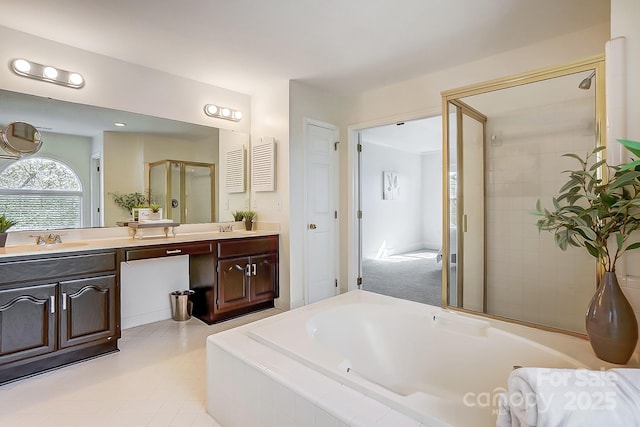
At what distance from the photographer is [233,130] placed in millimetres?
3637

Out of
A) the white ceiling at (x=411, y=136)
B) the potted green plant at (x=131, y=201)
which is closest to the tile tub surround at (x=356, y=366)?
the potted green plant at (x=131, y=201)

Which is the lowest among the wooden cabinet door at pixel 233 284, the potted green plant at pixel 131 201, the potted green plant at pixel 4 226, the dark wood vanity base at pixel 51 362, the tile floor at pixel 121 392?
the tile floor at pixel 121 392

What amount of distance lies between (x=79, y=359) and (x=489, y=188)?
3482 mm

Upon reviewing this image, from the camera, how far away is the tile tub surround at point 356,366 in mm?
1062

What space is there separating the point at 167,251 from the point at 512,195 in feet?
9.68

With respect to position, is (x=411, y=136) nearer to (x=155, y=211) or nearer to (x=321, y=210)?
(x=321, y=210)

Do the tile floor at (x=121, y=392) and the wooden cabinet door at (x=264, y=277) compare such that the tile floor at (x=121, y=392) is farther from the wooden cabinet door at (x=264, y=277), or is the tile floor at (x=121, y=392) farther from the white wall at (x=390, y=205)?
the white wall at (x=390, y=205)

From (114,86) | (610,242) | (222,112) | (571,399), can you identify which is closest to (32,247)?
(114,86)

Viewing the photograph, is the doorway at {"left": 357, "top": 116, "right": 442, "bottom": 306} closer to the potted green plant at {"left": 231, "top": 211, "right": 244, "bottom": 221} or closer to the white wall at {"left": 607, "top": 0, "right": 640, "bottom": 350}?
the potted green plant at {"left": 231, "top": 211, "right": 244, "bottom": 221}

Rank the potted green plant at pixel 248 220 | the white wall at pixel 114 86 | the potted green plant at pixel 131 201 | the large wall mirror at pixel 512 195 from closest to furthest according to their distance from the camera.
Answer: the large wall mirror at pixel 512 195
the white wall at pixel 114 86
the potted green plant at pixel 131 201
the potted green plant at pixel 248 220

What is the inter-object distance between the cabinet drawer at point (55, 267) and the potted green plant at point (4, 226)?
0.34 m

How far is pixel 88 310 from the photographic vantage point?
220cm

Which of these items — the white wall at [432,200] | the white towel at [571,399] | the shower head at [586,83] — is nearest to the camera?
the white towel at [571,399]

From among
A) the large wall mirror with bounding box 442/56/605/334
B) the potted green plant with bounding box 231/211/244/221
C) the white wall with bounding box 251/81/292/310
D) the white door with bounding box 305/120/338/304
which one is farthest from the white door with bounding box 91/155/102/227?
the large wall mirror with bounding box 442/56/605/334
